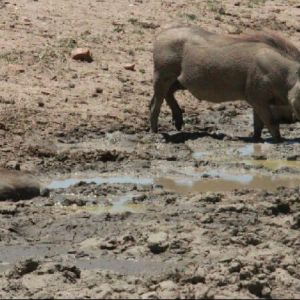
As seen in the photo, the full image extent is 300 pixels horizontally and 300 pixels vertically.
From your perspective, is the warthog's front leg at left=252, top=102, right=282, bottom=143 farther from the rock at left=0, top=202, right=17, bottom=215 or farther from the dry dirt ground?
the rock at left=0, top=202, right=17, bottom=215

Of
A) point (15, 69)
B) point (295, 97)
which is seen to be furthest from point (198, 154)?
point (15, 69)

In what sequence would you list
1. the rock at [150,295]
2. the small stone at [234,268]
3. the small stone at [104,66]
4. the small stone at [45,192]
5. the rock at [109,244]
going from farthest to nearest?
the small stone at [104,66], the small stone at [45,192], the rock at [109,244], the small stone at [234,268], the rock at [150,295]

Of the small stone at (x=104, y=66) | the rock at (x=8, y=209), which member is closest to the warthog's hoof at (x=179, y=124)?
the small stone at (x=104, y=66)

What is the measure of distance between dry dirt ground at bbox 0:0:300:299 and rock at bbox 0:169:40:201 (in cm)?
9

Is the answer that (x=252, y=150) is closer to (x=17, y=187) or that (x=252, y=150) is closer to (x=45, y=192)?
(x=45, y=192)

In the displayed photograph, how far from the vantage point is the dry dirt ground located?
7.55m

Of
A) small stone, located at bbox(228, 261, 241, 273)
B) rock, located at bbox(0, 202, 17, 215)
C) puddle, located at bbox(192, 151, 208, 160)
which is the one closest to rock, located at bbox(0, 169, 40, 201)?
rock, located at bbox(0, 202, 17, 215)

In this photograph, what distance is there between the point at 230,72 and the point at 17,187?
4.11m

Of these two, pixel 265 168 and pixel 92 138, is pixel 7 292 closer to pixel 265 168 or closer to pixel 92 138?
pixel 265 168

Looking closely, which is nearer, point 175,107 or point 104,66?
point 175,107

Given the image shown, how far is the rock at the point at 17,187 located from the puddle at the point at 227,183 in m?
1.23

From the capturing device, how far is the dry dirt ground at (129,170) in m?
7.55

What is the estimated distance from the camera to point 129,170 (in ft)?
36.6

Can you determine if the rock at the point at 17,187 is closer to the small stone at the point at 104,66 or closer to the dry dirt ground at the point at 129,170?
the dry dirt ground at the point at 129,170
